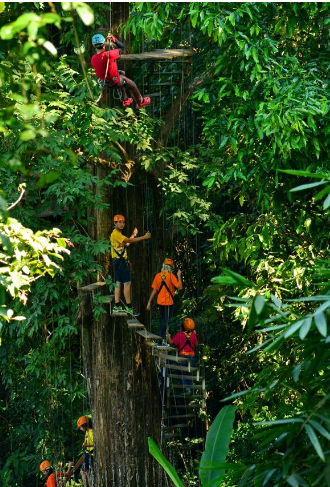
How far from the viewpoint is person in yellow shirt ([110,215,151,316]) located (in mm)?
9578

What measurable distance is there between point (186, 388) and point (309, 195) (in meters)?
3.68

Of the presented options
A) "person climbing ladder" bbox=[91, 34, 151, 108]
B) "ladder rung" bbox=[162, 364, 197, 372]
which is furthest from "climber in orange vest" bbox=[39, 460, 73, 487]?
"person climbing ladder" bbox=[91, 34, 151, 108]

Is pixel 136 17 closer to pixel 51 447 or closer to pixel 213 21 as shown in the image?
pixel 213 21

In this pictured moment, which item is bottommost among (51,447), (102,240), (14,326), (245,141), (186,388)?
(51,447)

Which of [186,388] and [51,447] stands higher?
[186,388]

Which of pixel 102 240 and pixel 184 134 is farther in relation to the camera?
pixel 184 134

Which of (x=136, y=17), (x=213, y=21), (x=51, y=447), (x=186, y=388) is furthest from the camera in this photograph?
(x=51, y=447)

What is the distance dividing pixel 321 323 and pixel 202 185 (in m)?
6.05

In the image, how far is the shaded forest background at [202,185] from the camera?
23.7 feet

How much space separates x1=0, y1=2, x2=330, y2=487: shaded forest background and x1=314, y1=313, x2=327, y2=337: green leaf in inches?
18.4

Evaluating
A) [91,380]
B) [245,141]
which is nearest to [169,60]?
[245,141]

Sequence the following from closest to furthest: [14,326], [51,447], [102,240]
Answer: [102,240]
[14,326]
[51,447]

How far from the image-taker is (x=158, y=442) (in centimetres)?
1048

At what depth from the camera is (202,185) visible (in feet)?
31.0
